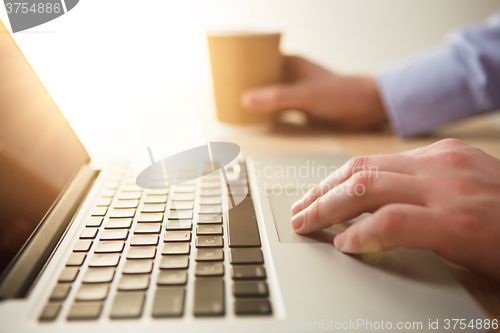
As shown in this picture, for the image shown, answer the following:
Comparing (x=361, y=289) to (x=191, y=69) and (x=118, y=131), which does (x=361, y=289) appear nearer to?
(x=118, y=131)

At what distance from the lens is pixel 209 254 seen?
256 mm

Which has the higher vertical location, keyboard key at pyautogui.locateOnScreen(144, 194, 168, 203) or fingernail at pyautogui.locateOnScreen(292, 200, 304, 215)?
keyboard key at pyautogui.locateOnScreen(144, 194, 168, 203)

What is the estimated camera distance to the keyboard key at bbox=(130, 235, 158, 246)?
27 cm

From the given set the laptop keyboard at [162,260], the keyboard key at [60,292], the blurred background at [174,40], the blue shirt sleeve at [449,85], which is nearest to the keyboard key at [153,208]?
the laptop keyboard at [162,260]

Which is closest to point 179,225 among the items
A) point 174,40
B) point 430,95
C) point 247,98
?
point 247,98

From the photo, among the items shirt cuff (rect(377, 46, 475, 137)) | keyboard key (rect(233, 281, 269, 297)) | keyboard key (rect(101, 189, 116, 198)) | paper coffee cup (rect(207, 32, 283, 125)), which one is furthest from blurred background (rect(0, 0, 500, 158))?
keyboard key (rect(233, 281, 269, 297))

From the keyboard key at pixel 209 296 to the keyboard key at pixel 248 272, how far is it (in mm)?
12

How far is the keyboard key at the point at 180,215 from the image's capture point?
0.31 meters

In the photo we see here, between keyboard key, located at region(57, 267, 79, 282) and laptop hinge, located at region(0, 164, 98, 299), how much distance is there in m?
0.02

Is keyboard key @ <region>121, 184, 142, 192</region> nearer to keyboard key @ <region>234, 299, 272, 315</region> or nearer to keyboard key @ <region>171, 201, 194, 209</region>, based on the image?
keyboard key @ <region>171, 201, 194, 209</region>

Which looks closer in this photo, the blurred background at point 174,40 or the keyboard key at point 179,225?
the keyboard key at point 179,225

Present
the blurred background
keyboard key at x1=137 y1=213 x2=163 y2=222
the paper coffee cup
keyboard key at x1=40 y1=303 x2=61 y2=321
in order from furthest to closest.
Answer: the blurred background, the paper coffee cup, keyboard key at x1=137 y1=213 x2=163 y2=222, keyboard key at x1=40 y1=303 x2=61 y2=321

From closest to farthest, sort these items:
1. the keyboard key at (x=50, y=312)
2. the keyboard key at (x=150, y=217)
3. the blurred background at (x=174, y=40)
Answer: the keyboard key at (x=50, y=312) → the keyboard key at (x=150, y=217) → the blurred background at (x=174, y=40)

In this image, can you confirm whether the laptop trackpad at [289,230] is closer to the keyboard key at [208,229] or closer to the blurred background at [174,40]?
the keyboard key at [208,229]
